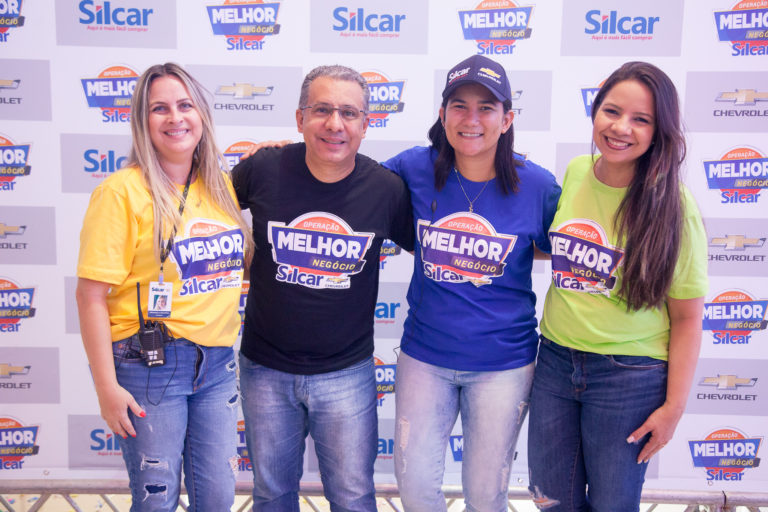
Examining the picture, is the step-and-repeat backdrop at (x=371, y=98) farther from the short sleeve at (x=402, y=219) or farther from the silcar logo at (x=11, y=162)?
the short sleeve at (x=402, y=219)

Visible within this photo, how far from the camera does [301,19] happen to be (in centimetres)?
234

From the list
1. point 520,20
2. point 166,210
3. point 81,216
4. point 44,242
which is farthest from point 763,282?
point 44,242

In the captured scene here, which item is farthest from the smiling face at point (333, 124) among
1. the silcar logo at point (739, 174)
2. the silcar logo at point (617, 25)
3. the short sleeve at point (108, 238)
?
the silcar logo at point (739, 174)

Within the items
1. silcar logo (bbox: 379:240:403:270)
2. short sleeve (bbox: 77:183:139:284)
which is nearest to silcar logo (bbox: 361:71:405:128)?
silcar logo (bbox: 379:240:403:270)

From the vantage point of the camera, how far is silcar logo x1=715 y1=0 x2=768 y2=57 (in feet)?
7.70

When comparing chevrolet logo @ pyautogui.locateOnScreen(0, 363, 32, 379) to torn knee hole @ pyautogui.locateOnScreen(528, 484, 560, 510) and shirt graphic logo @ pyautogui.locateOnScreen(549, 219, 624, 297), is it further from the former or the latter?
shirt graphic logo @ pyautogui.locateOnScreen(549, 219, 624, 297)

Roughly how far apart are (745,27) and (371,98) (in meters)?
1.72

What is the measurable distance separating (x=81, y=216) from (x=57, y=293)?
15.5 inches

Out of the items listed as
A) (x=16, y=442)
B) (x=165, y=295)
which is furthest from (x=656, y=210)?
(x=16, y=442)

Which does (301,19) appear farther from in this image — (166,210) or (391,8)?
(166,210)

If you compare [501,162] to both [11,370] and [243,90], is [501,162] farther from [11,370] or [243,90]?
[11,370]

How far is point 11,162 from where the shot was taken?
242 centimetres

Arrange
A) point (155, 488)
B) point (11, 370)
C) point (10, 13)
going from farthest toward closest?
point (11, 370) < point (10, 13) < point (155, 488)

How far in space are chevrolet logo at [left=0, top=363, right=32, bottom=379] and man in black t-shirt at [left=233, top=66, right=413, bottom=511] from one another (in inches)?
58.8
